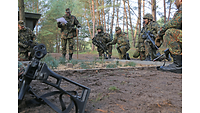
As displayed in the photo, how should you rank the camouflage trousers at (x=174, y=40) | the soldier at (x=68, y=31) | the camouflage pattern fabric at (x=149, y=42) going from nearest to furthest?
1. the camouflage trousers at (x=174, y=40)
2. the soldier at (x=68, y=31)
3. the camouflage pattern fabric at (x=149, y=42)

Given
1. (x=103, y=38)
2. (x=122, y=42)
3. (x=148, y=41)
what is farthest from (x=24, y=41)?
(x=148, y=41)

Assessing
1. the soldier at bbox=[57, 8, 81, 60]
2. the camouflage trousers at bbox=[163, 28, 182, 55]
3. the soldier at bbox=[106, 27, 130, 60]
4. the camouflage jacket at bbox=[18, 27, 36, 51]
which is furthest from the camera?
the soldier at bbox=[106, 27, 130, 60]

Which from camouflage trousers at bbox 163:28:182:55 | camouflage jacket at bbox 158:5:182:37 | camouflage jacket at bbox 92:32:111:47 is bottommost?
camouflage trousers at bbox 163:28:182:55

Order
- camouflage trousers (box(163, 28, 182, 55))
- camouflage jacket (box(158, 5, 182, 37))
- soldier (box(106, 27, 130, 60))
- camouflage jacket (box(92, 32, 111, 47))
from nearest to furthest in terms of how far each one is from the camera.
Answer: camouflage jacket (box(158, 5, 182, 37))
camouflage trousers (box(163, 28, 182, 55))
soldier (box(106, 27, 130, 60))
camouflage jacket (box(92, 32, 111, 47))

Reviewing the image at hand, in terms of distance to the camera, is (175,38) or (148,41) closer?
(175,38)

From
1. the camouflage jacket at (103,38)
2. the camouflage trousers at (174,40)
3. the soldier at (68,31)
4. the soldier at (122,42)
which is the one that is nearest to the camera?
the camouflage trousers at (174,40)

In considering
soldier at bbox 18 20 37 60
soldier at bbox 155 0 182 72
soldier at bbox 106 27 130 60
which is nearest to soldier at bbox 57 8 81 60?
soldier at bbox 18 20 37 60

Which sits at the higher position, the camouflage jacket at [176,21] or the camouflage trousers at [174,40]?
the camouflage jacket at [176,21]

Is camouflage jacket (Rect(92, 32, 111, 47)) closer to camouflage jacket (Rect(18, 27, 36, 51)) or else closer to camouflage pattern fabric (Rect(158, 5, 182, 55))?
camouflage jacket (Rect(18, 27, 36, 51))

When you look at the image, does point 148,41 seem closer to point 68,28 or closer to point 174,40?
point 174,40

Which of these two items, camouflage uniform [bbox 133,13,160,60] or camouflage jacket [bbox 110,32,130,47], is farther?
camouflage jacket [bbox 110,32,130,47]

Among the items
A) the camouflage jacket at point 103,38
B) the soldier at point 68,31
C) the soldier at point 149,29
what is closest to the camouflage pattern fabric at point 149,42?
the soldier at point 149,29

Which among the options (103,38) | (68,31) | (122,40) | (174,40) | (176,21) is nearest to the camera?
(176,21)

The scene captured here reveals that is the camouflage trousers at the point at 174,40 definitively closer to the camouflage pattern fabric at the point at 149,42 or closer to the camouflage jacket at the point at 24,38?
the camouflage pattern fabric at the point at 149,42
